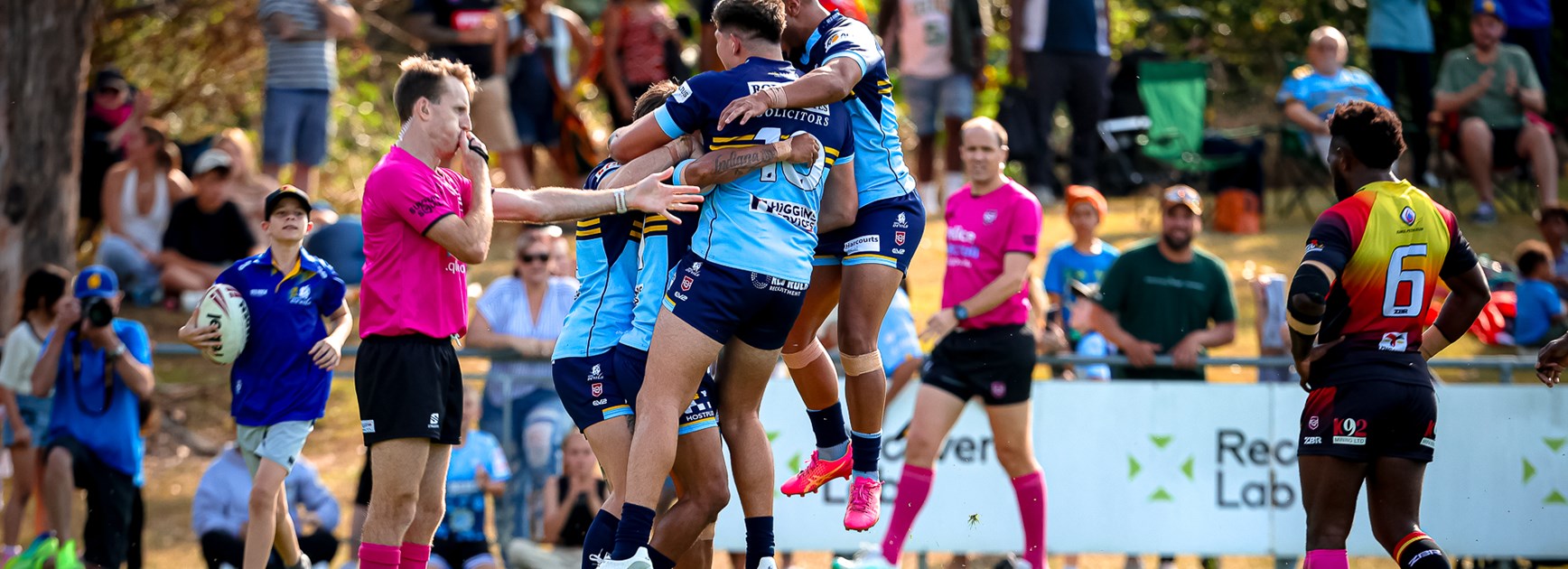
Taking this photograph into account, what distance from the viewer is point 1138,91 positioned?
1532cm

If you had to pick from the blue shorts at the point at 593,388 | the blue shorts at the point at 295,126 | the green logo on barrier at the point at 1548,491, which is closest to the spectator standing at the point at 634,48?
the blue shorts at the point at 295,126

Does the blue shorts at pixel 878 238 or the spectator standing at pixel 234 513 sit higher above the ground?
the blue shorts at pixel 878 238

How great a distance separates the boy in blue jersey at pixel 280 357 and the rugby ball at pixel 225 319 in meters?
0.03

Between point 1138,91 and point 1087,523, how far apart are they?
6736mm

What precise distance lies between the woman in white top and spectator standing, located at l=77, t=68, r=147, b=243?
99cm

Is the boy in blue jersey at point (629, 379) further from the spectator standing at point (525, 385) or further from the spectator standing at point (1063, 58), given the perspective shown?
the spectator standing at point (1063, 58)

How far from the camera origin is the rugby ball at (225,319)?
727cm

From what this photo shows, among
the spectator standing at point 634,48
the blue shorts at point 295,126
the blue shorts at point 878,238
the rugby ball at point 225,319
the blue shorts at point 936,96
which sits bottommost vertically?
the rugby ball at point 225,319

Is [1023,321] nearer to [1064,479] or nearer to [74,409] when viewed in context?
[1064,479]

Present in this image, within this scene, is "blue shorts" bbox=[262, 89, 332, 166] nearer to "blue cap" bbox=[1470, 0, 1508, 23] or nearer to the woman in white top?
the woman in white top

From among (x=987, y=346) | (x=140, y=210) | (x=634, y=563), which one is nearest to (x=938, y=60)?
(x=987, y=346)

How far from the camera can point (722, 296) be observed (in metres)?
5.96

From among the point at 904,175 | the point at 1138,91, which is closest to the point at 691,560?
the point at 904,175

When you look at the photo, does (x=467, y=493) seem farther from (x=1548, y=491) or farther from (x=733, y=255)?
(x=1548, y=491)
